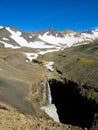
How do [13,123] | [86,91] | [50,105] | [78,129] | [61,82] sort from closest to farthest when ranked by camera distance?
[13,123] → [78,129] → [86,91] → [50,105] → [61,82]

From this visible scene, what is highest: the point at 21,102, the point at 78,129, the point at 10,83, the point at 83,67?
the point at 83,67

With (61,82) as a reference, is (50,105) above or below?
below

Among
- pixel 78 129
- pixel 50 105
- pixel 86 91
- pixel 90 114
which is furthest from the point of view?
pixel 50 105

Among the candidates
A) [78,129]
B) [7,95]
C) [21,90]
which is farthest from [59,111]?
[78,129]

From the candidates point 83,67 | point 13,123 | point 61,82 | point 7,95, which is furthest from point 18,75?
point 13,123

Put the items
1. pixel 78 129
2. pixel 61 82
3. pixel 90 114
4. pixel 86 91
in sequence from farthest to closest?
pixel 61 82, pixel 86 91, pixel 90 114, pixel 78 129

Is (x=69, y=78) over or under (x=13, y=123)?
over

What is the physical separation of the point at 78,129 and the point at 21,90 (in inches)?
660

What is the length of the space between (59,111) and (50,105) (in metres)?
3.05

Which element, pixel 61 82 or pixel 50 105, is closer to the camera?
pixel 50 105

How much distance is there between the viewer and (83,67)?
70.5 meters

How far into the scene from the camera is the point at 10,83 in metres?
52.7

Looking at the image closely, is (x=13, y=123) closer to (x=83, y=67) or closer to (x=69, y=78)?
(x=69, y=78)

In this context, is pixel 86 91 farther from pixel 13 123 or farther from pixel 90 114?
pixel 13 123
